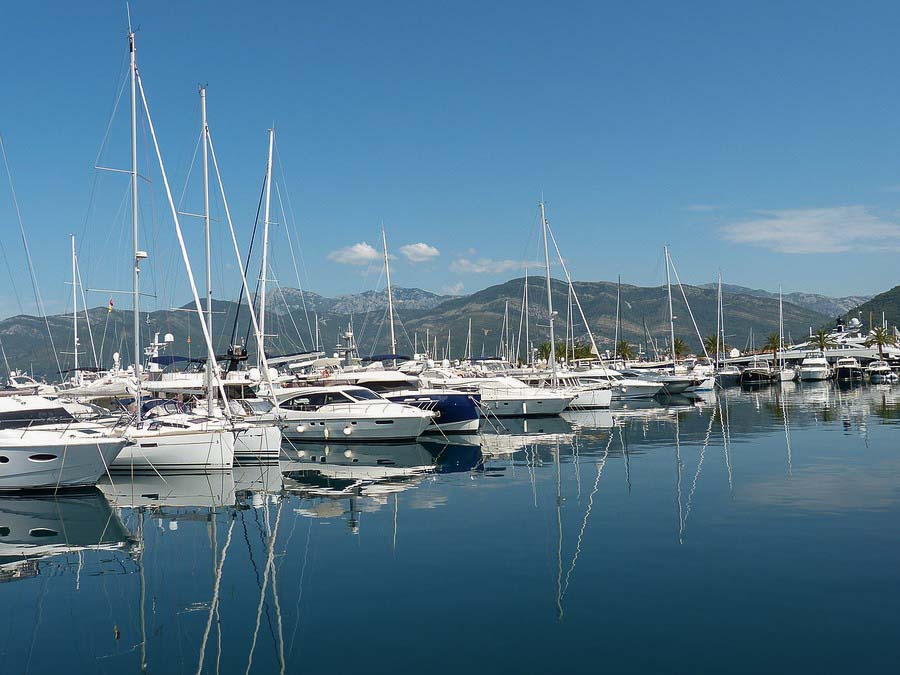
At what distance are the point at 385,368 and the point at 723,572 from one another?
125ft

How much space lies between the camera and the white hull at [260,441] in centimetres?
3156

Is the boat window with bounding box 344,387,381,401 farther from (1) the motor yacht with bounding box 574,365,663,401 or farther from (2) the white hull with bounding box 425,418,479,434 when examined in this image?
(1) the motor yacht with bounding box 574,365,663,401

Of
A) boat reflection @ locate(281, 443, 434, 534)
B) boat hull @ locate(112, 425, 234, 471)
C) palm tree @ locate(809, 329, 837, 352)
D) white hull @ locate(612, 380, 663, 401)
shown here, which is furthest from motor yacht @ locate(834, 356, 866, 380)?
boat hull @ locate(112, 425, 234, 471)

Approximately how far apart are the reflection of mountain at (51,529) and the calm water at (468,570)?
0.09m

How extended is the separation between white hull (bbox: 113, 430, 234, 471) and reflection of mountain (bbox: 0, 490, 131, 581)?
8.96 feet

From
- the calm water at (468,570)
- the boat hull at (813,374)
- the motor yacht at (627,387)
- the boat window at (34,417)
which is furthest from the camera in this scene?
the boat hull at (813,374)

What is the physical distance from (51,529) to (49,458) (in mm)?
5032

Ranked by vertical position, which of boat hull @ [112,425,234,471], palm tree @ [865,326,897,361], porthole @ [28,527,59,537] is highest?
palm tree @ [865,326,897,361]

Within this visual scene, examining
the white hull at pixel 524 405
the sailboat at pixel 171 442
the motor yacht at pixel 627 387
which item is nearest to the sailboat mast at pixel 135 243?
the sailboat at pixel 171 442

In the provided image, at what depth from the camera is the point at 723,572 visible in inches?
575

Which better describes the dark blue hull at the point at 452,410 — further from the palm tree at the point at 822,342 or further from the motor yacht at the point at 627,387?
the palm tree at the point at 822,342

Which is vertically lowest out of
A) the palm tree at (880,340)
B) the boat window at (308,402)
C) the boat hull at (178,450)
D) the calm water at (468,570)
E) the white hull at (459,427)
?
the calm water at (468,570)

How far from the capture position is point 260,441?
31531 millimetres

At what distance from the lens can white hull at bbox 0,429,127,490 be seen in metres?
24.4
